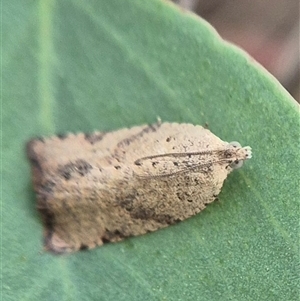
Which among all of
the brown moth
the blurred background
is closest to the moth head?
the brown moth

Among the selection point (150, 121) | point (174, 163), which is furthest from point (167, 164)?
point (150, 121)

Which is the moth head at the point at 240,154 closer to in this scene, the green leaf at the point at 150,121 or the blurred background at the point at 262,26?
the green leaf at the point at 150,121

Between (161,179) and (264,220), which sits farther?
(161,179)

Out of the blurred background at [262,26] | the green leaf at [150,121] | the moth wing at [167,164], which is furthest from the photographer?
the blurred background at [262,26]

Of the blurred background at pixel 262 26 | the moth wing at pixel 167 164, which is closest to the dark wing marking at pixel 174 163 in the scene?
the moth wing at pixel 167 164

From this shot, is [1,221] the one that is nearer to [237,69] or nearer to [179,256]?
[179,256]

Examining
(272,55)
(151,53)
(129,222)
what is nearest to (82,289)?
(129,222)
